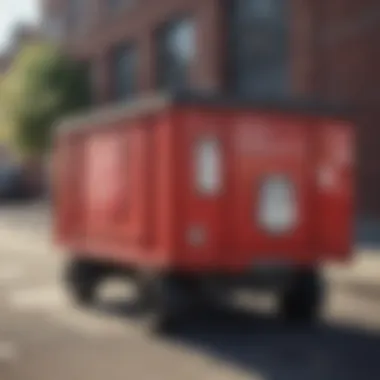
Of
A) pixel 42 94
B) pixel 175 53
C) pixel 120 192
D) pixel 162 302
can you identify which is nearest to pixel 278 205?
pixel 162 302

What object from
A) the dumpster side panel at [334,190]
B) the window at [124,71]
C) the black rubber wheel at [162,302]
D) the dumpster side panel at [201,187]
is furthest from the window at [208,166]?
the window at [124,71]

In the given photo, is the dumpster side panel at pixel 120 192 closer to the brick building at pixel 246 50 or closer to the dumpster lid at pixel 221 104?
the dumpster lid at pixel 221 104

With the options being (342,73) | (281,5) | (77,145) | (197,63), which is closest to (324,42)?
(342,73)

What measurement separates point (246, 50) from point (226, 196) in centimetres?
2677

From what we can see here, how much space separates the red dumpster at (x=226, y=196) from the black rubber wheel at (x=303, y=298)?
0.02 m

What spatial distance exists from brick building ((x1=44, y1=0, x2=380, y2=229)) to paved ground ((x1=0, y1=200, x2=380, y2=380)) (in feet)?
23.2

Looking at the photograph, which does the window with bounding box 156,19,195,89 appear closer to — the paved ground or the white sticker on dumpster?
the paved ground

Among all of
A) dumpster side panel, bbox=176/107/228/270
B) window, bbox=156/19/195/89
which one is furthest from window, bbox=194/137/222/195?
window, bbox=156/19/195/89

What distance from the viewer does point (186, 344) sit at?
1134cm

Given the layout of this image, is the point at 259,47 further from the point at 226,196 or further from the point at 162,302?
the point at 162,302

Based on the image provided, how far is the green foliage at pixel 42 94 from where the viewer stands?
159ft

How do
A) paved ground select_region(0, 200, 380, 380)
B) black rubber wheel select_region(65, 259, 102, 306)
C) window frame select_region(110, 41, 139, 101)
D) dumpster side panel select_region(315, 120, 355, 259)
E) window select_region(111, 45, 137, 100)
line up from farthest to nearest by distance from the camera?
window select_region(111, 45, 137, 100), window frame select_region(110, 41, 139, 101), black rubber wheel select_region(65, 259, 102, 306), dumpster side panel select_region(315, 120, 355, 259), paved ground select_region(0, 200, 380, 380)

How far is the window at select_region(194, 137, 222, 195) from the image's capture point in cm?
1180

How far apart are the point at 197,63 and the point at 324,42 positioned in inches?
409
